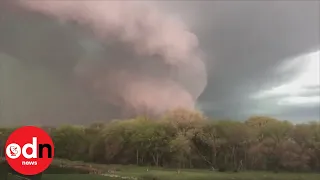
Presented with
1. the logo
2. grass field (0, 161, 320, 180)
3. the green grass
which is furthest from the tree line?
the logo

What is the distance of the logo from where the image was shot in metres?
10.7

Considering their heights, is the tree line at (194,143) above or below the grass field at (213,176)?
above

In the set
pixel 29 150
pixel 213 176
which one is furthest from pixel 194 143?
pixel 29 150

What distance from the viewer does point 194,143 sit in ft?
73.7

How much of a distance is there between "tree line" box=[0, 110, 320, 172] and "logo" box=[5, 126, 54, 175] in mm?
8577

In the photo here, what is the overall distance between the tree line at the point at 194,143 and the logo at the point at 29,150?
28.1 feet

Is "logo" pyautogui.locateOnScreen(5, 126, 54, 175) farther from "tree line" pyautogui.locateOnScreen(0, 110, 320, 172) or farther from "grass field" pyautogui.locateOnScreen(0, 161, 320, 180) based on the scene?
"tree line" pyautogui.locateOnScreen(0, 110, 320, 172)

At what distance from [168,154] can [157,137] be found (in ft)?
4.85

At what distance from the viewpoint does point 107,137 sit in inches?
840

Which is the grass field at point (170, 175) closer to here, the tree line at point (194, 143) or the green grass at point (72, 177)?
the green grass at point (72, 177)

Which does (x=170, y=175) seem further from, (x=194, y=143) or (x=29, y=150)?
(x=29, y=150)

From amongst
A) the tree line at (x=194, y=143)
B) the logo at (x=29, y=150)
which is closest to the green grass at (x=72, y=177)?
→ the tree line at (x=194, y=143)

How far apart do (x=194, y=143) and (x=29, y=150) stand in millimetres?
13480

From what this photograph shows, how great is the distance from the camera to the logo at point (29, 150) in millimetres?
10672
